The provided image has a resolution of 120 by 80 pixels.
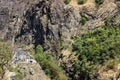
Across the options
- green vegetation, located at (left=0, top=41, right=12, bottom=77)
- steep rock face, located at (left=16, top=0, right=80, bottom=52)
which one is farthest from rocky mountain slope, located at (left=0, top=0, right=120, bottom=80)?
green vegetation, located at (left=0, top=41, right=12, bottom=77)

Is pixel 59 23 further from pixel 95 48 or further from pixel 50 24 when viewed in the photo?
pixel 95 48

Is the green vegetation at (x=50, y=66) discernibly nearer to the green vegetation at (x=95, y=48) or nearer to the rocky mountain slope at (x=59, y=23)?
the rocky mountain slope at (x=59, y=23)

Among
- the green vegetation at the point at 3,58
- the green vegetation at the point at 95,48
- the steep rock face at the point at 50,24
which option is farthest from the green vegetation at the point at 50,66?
the green vegetation at the point at 3,58

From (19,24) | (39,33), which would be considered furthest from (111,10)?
(19,24)

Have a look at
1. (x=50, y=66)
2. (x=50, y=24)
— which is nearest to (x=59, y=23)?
(x=50, y=24)

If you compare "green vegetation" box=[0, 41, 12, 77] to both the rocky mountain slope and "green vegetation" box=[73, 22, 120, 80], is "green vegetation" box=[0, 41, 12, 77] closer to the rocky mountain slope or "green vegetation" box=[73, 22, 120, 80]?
"green vegetation" box=[73, 22, 120, 80]
